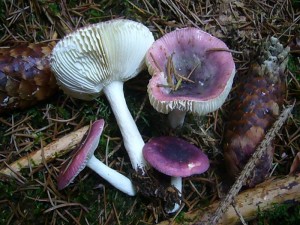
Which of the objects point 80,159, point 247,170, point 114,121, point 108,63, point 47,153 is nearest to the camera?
point 80,159

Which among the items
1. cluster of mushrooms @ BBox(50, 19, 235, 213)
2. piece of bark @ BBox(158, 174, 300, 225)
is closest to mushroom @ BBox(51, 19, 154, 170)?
cluster of mushrooms @ BBox(50, 19, 235, 213)

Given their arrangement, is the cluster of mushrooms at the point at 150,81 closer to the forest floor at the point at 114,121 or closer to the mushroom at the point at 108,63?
the mushroom at the point at 108,63

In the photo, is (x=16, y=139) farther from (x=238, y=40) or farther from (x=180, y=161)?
(x=238, y=40)

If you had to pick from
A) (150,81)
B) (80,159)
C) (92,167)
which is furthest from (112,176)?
(150,81)

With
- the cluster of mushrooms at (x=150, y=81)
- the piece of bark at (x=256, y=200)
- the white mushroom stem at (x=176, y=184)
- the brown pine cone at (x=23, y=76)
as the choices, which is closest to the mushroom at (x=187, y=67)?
the cluster of mushrooms at (x=150, y=81)

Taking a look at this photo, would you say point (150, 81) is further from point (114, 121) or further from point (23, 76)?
point (23, 76)

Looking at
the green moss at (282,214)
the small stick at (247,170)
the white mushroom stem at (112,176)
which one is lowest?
the green moss at (282,214)
